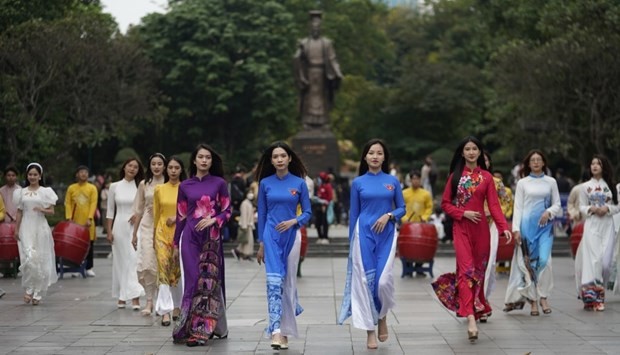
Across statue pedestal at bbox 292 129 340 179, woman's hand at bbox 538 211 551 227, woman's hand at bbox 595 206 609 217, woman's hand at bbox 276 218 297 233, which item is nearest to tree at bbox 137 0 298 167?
statue pedestal at bbox 292 129 340 179

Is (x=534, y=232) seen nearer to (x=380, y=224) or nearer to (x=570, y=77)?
(x=380, y=224)

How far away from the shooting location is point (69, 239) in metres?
20.6

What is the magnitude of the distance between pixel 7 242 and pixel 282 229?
9620 mm

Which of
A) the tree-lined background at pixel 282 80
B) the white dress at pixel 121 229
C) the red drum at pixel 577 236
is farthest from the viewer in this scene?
the tree-lined background at pixel 282 80

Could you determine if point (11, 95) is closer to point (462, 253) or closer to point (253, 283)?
point (253, 283)

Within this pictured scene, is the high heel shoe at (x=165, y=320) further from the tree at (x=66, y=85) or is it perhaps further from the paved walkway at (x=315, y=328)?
the tree at (x=66, y=85)

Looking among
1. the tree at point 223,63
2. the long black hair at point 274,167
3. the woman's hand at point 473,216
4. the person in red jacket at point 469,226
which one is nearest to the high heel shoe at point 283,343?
the long black hair at point 274,167

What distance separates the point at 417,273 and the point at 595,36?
48.8 ft

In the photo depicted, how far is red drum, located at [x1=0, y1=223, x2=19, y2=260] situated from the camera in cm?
2095

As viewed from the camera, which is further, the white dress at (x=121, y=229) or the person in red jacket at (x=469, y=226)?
the white dress at (x=121, y=229)

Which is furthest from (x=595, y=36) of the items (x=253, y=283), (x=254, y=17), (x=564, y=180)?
(x=254, y=17)

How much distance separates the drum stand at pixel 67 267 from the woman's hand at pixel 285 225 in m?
9.13

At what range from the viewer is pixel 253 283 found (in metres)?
20.8

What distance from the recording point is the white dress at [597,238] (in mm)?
16469
